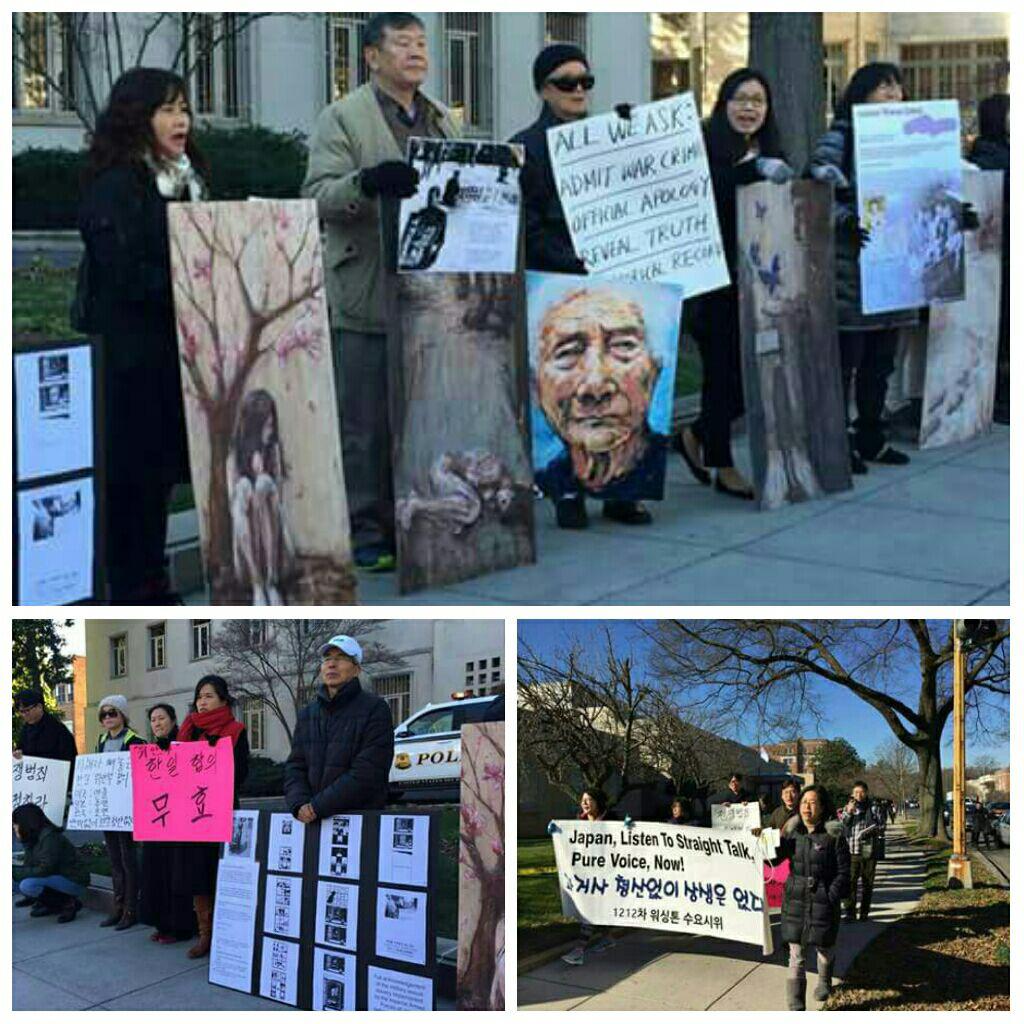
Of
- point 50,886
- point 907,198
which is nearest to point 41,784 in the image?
point 50,886

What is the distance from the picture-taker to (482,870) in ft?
15.6

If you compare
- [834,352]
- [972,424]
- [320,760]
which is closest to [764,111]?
[834,352]

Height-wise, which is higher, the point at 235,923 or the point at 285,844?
the point at 285,844

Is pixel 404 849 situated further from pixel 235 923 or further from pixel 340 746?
pixel 235 923

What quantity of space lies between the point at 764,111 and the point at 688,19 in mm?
1160

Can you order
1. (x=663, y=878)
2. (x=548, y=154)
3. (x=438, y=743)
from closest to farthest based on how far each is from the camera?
(x=438, y=743) < (x=663, y=878) < (x=548, y=154)

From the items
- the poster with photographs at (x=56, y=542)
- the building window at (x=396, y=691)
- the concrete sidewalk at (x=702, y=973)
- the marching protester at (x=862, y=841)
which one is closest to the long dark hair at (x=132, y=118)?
the poster with photographs at (x=56, y=542)

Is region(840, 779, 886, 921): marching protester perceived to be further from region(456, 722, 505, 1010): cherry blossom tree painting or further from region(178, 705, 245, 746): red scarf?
region(178, 705, 245, 746): red scarf

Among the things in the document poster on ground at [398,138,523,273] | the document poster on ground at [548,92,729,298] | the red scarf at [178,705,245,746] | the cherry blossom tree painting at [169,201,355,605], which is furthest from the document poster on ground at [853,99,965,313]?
the red scarf at [178,705,245,746]

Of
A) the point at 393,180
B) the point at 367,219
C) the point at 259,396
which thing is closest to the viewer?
the point at 259,396

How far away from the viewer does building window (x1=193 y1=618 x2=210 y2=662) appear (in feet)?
16.1

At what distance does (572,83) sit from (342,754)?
2.63 metres

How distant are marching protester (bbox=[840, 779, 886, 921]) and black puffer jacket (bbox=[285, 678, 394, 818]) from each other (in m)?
1.18

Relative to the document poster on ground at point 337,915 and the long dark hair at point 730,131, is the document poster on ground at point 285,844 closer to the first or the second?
the document poster on ground at point 337,915
